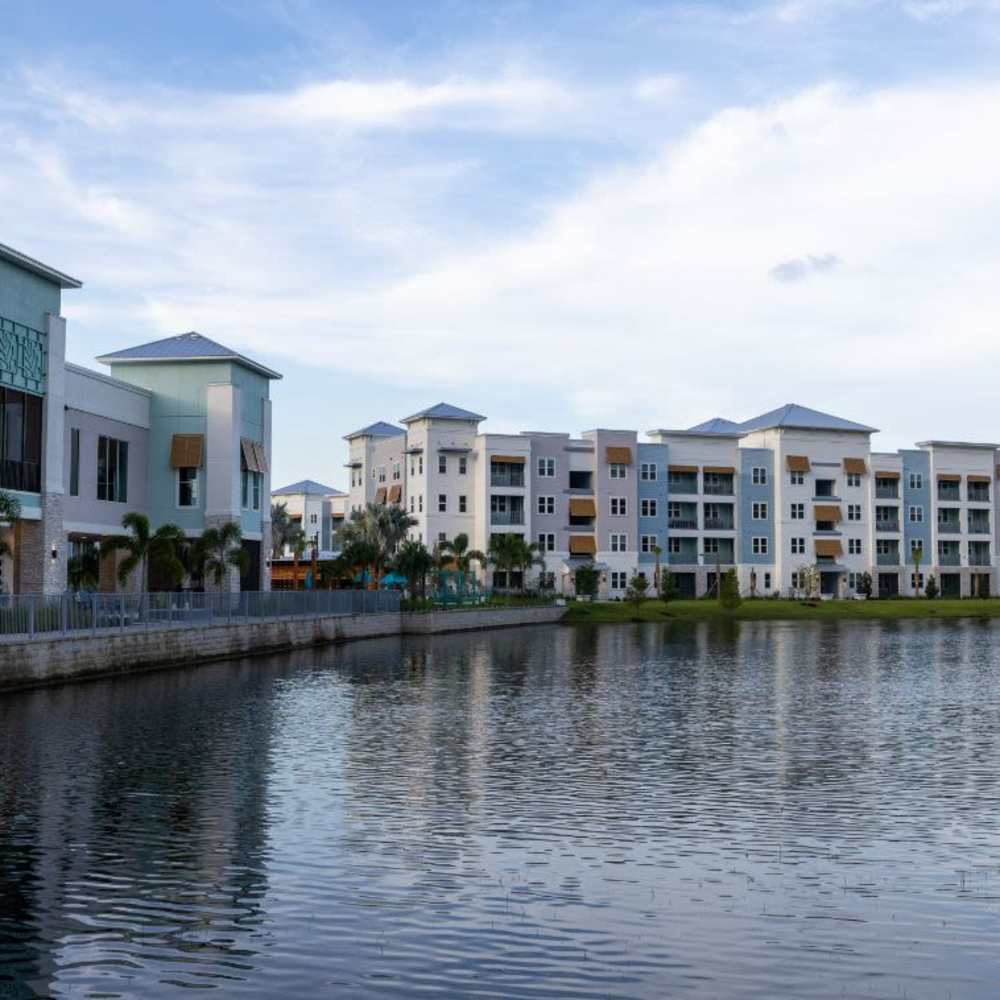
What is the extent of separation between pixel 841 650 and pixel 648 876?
→ 138ft

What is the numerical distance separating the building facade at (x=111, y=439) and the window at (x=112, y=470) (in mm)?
53

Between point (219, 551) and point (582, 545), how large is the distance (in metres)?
52.8

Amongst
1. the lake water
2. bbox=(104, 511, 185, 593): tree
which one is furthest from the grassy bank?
the lake water

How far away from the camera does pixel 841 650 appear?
174 feet

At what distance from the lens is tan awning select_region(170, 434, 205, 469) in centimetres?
5788

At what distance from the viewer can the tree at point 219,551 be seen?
5378 centimetres

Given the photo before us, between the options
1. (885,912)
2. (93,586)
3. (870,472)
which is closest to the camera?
(885,912)

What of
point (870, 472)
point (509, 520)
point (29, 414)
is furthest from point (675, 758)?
point (870, 472)

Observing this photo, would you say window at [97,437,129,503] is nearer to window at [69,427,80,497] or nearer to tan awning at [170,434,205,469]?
window at [69,427,80,497]

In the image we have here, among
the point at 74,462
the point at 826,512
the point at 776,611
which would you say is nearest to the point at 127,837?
the point at 74,462

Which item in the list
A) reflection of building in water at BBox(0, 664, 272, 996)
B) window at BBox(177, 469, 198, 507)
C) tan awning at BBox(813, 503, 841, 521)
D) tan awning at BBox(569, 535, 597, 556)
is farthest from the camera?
tan awning at BBox(813, 503, 841, 521)

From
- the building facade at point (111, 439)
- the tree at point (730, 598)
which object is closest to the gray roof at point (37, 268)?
the building facade at point (111, 439)

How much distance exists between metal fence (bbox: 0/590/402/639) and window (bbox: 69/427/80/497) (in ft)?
26.0

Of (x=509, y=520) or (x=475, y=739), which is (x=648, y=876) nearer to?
(x=475, y=739)
